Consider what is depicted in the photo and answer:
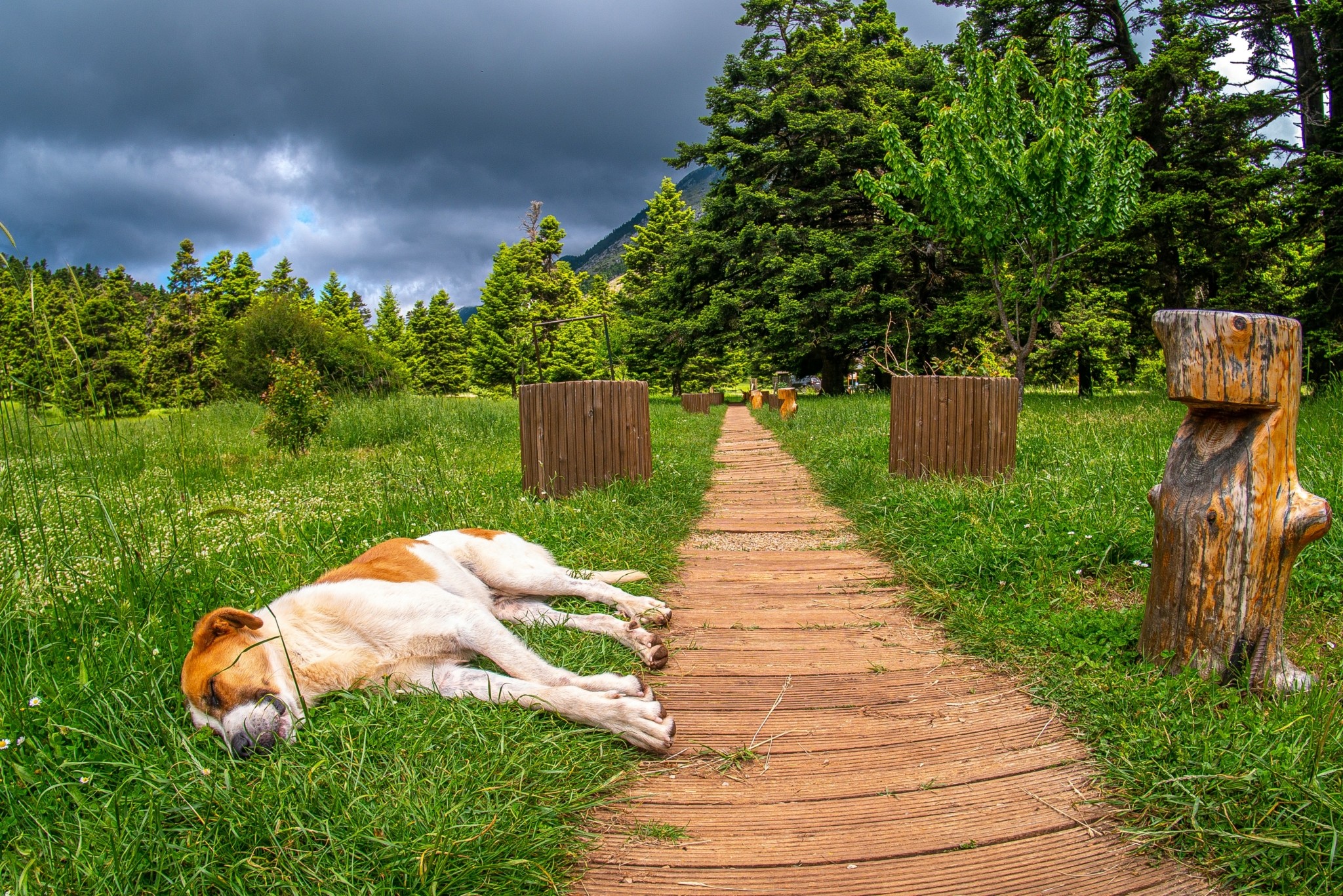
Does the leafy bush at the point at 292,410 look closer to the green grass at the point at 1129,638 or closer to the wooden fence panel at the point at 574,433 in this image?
the wooden fence panel at the point at 574,433

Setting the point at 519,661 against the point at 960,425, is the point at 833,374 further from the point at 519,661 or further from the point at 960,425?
the point at 519,661

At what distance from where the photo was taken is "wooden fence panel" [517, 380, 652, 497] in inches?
226

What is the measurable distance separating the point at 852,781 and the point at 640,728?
0.69 metres

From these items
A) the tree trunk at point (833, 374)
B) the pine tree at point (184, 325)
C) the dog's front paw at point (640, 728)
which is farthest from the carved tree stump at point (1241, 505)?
the pine tree at point (184, 325)

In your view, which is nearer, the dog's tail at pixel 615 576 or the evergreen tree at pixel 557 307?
the dog's tail at pixel 615 576

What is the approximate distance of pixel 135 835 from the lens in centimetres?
169

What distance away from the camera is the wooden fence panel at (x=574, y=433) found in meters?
5.74

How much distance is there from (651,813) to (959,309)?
1833 centimetres

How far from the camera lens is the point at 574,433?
5.80m

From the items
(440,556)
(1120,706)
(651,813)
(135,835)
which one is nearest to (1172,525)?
(1120,706)

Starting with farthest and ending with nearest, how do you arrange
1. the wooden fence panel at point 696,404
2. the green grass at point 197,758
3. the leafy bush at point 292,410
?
1. the wooden fence panel at point 696,404
2. the leafy bush at point 292,410
3. the green grass at point 197,758

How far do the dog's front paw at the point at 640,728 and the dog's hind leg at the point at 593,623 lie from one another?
580 mm

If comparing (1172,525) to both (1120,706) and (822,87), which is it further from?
(822,87)

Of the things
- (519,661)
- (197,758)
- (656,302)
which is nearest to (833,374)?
(656,302)
